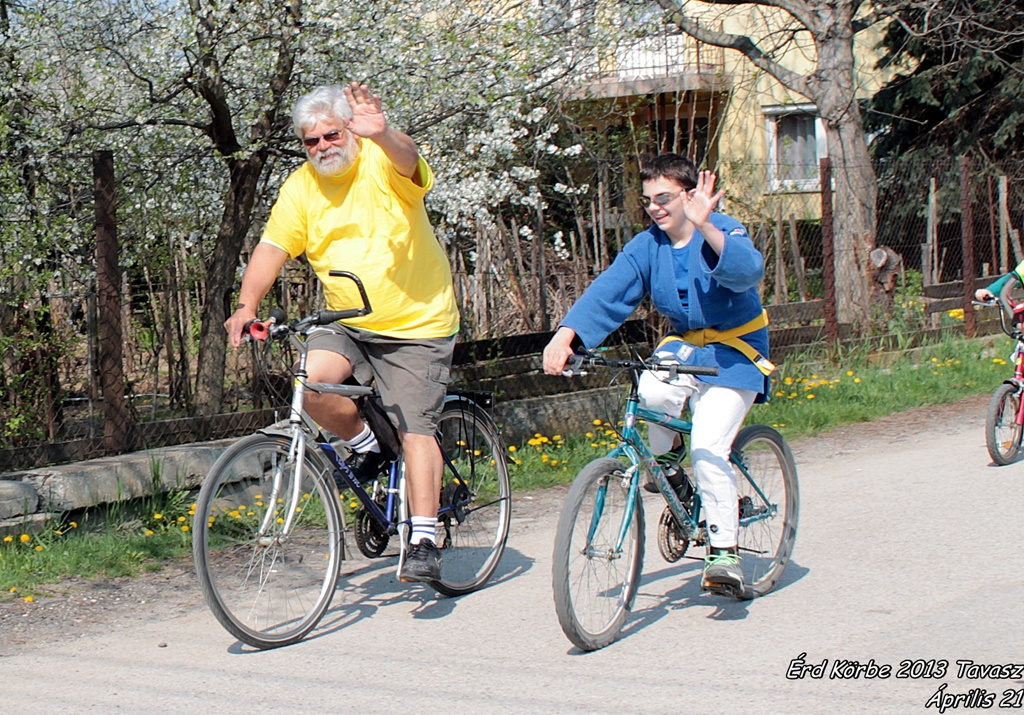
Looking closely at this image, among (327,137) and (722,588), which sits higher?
(327,137)

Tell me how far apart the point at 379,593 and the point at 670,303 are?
1.79m

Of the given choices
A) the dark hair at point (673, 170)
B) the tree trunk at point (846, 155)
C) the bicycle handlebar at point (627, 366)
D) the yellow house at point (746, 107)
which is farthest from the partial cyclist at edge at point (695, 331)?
the yellow house at point (746, 107)

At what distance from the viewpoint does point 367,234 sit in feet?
16.2

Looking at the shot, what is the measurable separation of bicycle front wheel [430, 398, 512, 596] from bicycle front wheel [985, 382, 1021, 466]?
3493 millimetres

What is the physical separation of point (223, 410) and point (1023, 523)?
4.70 metres

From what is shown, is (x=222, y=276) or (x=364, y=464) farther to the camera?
(x=222, y=276)

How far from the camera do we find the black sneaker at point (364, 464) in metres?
5.07

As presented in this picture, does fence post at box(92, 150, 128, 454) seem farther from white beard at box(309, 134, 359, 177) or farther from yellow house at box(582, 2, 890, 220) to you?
yellow house at box(582, 2, 890, 220)

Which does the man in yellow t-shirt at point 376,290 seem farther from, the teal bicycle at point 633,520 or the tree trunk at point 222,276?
the tree trunk at point 222,276

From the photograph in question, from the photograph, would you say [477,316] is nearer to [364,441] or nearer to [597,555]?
[364,441]

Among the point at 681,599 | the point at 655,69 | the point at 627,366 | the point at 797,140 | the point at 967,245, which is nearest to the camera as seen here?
the point at 627,366

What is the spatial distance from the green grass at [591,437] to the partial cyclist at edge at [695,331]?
2.57 meters

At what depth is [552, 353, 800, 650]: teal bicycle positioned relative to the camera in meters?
4.29

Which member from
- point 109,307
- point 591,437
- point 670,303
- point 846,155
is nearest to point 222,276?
point 109,307
